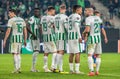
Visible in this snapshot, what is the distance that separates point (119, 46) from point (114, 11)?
6481 millimetres

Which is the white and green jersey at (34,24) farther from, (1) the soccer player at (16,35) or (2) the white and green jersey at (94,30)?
(2) the white and green jersey at (94,30)

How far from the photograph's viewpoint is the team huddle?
19188mm

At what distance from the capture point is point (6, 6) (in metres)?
42.8

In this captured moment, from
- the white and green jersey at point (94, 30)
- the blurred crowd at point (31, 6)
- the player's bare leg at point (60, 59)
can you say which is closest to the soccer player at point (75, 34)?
the white and green jersey at point (94, 30)

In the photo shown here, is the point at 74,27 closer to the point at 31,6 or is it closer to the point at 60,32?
the point at 60,32

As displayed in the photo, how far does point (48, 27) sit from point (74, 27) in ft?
4.91

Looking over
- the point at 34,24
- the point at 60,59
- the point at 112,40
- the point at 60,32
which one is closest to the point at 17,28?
the point at 34,24

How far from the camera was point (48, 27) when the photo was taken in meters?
20.6

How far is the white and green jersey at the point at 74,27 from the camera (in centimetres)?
1936

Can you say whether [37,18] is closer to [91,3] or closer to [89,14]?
[89,14]

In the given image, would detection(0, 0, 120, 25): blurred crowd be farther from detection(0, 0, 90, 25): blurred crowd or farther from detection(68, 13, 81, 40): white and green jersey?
detection(68, 13, 81, 40): white and green jersey

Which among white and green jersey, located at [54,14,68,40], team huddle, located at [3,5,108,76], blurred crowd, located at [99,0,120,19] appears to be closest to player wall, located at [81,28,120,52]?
blurred crowd, located at [99,0,120,19]

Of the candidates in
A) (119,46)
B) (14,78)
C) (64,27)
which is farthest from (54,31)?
(119,46)

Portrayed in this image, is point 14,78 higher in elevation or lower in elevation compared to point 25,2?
lower
